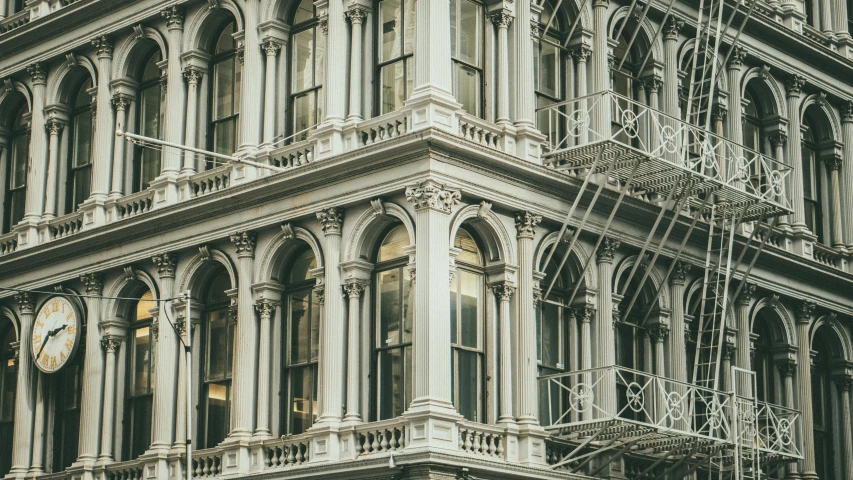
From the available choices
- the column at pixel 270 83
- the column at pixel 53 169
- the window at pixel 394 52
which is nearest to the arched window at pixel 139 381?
the column at pixel 53 169

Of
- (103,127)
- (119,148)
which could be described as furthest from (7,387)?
(103,127)

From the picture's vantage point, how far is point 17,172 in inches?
1544

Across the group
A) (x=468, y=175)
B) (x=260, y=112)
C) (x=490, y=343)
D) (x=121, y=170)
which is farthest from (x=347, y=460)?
(x=121, y=170)

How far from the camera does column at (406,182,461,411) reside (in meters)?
28.0

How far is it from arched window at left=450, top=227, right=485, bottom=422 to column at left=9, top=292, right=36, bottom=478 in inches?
463

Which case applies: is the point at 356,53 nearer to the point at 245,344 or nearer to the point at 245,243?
the point at 245,243

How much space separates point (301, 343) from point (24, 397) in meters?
8.35

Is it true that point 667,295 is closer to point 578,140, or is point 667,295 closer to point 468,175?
point 578,140

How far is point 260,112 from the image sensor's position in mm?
33062

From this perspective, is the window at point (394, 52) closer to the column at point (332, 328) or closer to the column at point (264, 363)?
the column at point (332, 328)

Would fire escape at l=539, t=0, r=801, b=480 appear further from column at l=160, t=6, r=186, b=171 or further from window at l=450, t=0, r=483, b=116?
column at l=160, t=6, r=186, b=171

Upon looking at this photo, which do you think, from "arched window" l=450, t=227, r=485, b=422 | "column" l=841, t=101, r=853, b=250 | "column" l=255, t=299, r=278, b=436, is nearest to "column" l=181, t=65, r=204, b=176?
"column" l=255, t=299, r=278, b=436

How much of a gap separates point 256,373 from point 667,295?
363 inches

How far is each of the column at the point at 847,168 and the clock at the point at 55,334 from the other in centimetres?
1920
